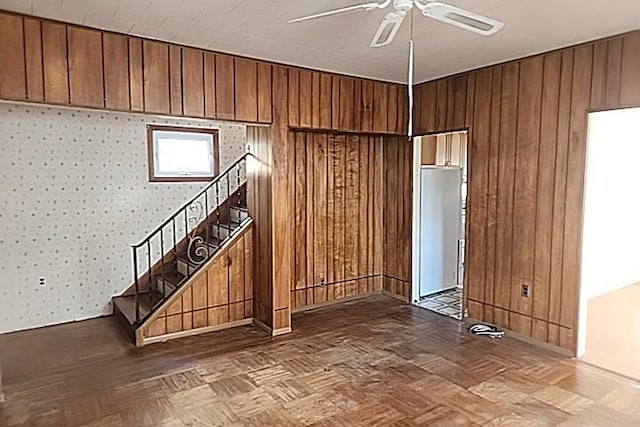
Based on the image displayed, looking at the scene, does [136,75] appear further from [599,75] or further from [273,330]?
[599,75]

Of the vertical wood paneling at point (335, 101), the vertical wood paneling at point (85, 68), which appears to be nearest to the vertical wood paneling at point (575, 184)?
the vertical wood paneling at point (335, 101)

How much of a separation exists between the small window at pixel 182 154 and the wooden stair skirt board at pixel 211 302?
1411 millimetres

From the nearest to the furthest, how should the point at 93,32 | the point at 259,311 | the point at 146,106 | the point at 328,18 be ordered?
the point at 328,18
the point at 93,32
the point at 146,106
the point at 259,311

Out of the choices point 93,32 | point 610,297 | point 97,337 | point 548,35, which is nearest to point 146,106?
point 93,32

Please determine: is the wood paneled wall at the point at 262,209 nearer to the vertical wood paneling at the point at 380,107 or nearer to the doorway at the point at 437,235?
the vertical wood paneling at the point at 380,107

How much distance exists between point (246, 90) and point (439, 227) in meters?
Answer: 3.16

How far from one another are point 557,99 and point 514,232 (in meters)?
1.30

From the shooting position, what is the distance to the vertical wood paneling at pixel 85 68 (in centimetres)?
331

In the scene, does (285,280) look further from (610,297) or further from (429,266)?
(610,297)

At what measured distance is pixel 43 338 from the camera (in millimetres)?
4477

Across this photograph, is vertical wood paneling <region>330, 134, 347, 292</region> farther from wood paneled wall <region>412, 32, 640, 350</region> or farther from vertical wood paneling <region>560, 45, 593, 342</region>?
vertical wood paneling <region>560, 45, 593, 342</region>

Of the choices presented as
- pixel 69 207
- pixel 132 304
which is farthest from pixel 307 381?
pixel 69 207

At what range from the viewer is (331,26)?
3.25 meters

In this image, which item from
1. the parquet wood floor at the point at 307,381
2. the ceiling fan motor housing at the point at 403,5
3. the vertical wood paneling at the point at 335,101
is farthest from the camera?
the vertical wood paneling at the point at 335,101
